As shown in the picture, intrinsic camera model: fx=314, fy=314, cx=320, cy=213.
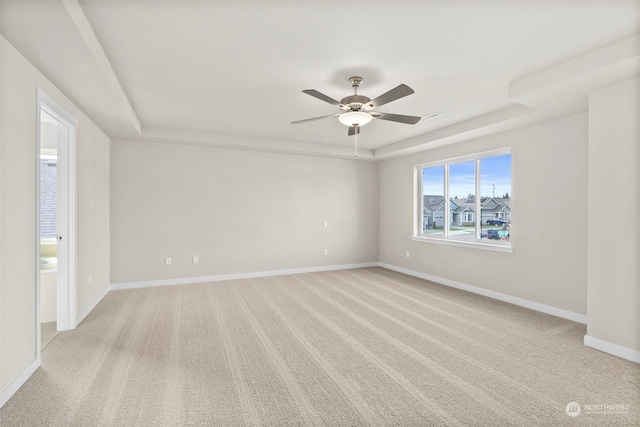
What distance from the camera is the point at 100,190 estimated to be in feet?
14.6

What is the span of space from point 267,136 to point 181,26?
3.31 meters

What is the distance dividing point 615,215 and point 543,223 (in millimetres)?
1218

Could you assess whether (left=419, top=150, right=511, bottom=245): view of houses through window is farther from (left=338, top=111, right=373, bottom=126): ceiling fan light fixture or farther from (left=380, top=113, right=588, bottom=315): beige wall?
(left=338, top=111, right=373, bottom=126): ceiling fan light fixture

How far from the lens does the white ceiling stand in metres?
2.06

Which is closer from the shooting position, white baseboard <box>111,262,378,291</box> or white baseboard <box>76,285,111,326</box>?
Result: white baseboard <box>76,285,111,326</box>

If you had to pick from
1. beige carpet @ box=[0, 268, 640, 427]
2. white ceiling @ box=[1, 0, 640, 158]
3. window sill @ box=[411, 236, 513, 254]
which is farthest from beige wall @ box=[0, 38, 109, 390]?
window sill @ box=[411, 236, 513, 254]

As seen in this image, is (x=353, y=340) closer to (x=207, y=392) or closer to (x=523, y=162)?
(x=207, y=392)

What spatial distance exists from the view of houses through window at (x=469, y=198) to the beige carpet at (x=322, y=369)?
1.35 meters

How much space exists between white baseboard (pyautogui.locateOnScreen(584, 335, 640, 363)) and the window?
5.36 feet

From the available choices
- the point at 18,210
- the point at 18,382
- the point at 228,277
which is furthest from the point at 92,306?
the point at 18,210

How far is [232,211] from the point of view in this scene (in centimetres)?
581

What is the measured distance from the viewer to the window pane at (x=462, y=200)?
518 cm

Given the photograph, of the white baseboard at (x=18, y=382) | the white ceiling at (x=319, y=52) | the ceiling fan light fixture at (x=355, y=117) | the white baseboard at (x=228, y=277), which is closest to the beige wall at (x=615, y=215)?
the white ceiling at (x=319, y=52)

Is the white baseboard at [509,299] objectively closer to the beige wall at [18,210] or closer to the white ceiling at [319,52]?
the white ceiling at [319,52]
